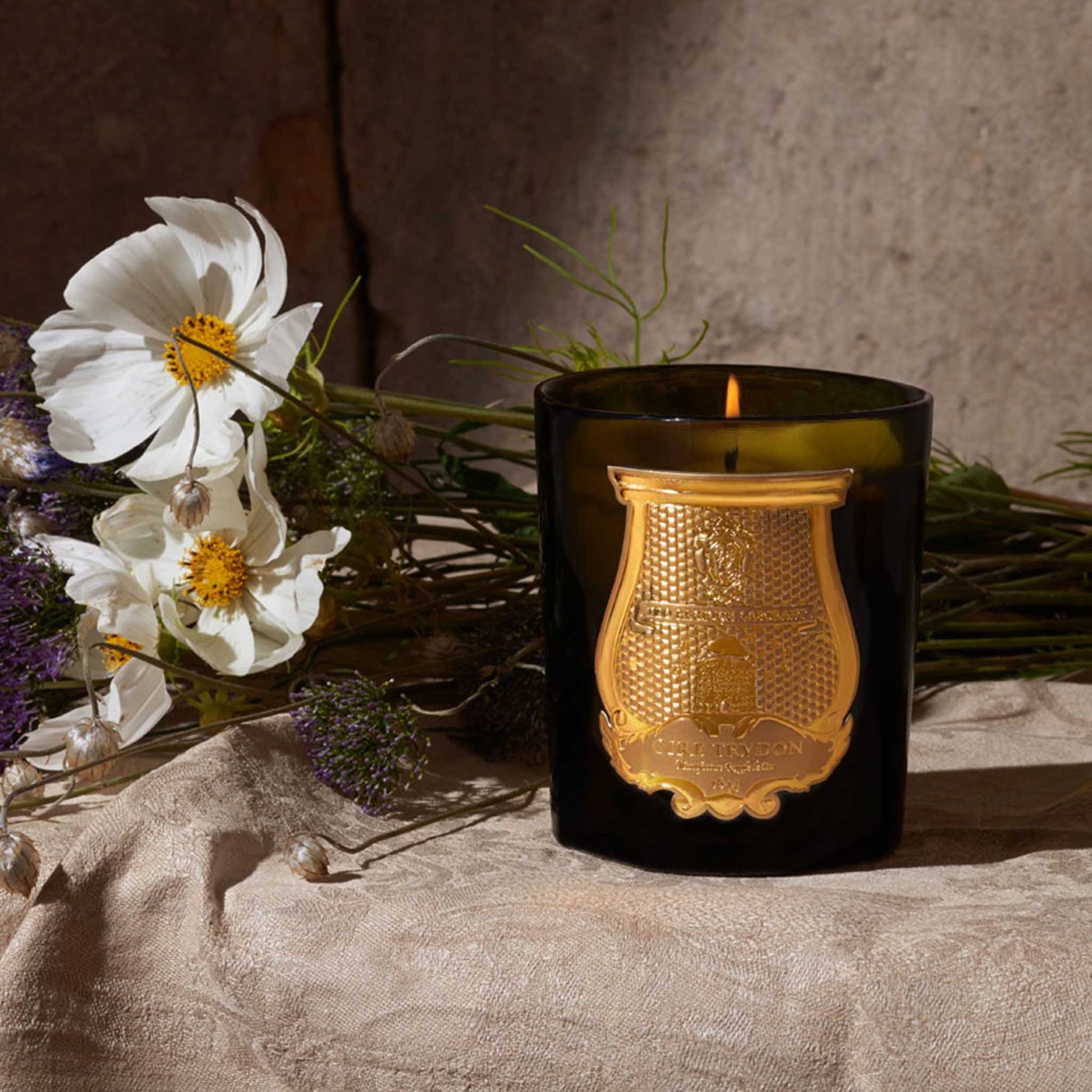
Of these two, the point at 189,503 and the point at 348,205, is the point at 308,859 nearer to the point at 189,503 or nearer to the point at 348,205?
the point at 189,503

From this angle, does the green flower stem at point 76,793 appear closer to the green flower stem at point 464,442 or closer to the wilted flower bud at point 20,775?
the wilted flower bud at point 20,775

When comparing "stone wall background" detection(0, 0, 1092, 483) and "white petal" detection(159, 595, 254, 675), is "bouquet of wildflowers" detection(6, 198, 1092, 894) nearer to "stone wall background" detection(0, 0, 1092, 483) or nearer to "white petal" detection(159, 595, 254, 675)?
"white petal" detection(159, 595, 254, 675)

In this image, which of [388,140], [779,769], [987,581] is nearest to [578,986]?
[779,769]

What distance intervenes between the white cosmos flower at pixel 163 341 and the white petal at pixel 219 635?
0.06m

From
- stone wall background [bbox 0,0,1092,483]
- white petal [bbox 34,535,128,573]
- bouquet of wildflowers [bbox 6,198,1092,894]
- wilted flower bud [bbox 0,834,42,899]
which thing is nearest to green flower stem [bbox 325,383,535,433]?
bouquet of wildflowers [bbox 6,198,1092,894]

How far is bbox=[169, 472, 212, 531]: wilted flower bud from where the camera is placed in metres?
0.48

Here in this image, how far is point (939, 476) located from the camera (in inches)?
29.4

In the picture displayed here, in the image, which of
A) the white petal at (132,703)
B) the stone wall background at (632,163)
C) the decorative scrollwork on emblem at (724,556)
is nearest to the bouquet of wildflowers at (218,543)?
the white petal at (132,703)

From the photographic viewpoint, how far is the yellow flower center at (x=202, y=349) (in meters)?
0.54

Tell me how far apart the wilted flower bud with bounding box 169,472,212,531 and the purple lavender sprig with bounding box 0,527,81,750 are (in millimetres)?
108

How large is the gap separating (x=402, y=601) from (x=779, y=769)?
0.21 metres

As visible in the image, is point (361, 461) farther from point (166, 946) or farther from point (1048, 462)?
point (1048, 462)

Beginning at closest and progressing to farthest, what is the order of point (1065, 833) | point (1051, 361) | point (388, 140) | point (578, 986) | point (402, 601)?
point (578, 986) < point (1065, 833) < point (402, 601) < point (1051, 361) < point (388, 140)

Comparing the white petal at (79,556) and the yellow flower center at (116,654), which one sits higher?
the white petal at (79,556)
